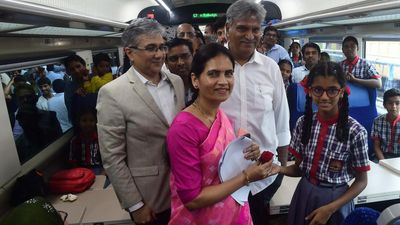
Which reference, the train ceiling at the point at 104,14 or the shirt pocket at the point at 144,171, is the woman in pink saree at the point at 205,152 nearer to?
the shirt pocket at the point at 144,171

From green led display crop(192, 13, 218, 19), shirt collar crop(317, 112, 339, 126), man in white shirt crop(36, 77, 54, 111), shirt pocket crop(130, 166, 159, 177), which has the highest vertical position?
green led display crop(192, 13, 218, 19)

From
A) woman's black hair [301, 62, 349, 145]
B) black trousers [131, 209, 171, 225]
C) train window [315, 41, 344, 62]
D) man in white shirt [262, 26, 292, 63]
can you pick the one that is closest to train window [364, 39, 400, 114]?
train window [315, 41, 344, 62]

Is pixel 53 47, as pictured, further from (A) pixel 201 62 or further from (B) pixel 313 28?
(B) pixel 313 28

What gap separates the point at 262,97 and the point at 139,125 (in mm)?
752

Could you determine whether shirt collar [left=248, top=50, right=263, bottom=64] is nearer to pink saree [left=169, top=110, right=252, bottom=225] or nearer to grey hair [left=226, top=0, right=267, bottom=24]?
grey hair [left=226, top=0, right=267, bottom=24]

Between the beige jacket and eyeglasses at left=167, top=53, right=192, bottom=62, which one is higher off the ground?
eyeglasses at left=167, top=53, right=192, bottom=62

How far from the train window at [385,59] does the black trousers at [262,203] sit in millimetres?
2891

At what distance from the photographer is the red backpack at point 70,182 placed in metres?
2.67

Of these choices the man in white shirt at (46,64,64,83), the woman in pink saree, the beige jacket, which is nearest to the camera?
the woman in pink saree

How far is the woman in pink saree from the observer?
1.32 meters

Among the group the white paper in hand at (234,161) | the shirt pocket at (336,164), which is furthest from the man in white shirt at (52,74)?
the shirt pocket at (336,164)

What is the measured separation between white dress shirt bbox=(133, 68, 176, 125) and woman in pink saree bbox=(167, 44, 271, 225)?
0.34 meters

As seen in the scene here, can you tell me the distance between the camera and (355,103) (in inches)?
132

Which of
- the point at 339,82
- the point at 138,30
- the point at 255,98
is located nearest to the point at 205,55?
the point at 138,30
